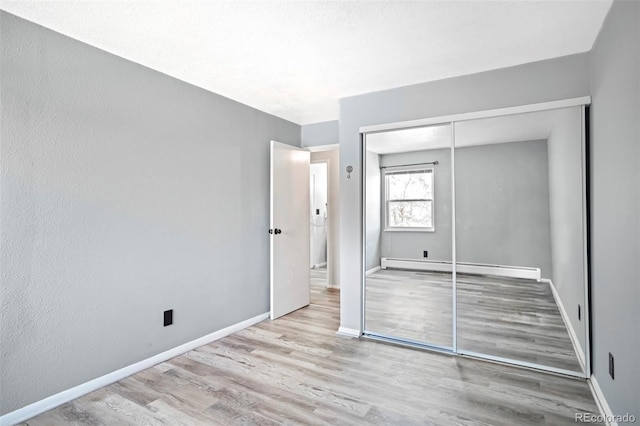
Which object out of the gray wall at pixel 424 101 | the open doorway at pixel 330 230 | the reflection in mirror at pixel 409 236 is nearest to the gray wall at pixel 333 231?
the open doorway at pixel 330 230

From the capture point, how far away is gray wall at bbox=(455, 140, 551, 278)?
2.78 meters

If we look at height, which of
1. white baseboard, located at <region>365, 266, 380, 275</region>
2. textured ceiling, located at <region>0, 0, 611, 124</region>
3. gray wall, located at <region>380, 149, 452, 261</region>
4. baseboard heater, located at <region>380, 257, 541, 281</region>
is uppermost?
textured ceiling, located at <region>0, 0, 611, 124</region>

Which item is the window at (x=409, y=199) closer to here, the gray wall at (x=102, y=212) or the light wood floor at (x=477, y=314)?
the light wood floor at (x=477, y=314)

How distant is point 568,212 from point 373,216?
1.58 meters

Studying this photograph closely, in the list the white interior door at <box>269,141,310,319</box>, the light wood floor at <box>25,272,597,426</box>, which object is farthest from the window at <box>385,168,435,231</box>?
the white interior door at <box>269,141,310,319</box>

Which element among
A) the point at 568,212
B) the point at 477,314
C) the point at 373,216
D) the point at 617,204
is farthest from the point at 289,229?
the point at 617,204

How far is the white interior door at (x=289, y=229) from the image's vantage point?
3.93 metres

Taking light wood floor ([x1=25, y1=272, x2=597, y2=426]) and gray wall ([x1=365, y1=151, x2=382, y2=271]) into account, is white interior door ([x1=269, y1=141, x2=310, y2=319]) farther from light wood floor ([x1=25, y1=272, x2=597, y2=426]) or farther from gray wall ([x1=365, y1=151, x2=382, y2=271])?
gray wall ([x1=365, y1=151, x2=382, y2=271])

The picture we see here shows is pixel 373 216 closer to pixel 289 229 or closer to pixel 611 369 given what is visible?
pixel 289 229

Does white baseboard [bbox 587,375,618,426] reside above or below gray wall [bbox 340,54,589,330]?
below

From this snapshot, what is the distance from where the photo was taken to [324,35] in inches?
90.2

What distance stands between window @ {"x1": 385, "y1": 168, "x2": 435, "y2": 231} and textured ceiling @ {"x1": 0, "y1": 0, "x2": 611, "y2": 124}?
0.86 meters

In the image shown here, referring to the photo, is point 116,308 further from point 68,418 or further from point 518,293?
point 518,293

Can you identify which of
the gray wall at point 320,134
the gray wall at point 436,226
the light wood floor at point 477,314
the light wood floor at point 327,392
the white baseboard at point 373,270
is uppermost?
the gray wall at point 320,134
